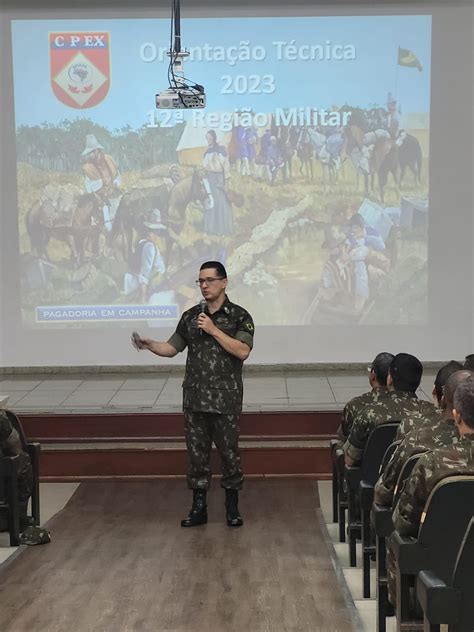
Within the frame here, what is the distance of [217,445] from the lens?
4.75m

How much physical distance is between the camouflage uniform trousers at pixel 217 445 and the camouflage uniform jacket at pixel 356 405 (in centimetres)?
59

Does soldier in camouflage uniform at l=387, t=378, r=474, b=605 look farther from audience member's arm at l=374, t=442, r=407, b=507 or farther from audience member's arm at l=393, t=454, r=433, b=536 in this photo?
audience member's arm at l=374, t=442, r=407, b=507

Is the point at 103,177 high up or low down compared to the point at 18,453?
up

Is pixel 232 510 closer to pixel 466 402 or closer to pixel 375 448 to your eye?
pixel 375 448

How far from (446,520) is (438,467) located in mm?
142

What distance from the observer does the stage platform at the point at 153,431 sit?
19.4 ft

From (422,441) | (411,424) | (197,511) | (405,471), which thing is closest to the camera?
(405,471)

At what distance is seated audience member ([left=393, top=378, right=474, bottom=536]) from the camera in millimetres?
2500

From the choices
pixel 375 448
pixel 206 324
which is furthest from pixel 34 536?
pixel 375 448

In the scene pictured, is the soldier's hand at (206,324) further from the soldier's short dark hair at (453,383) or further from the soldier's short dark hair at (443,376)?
the soldier's short dark hair at (453,383)

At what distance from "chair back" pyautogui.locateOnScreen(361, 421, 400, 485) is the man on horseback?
15.3 ft

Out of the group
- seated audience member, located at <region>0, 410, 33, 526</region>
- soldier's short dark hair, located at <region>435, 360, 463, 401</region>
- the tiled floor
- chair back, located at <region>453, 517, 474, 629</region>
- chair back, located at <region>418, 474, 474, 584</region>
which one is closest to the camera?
chair back, located at <region>453, 517, 474, 629</region>

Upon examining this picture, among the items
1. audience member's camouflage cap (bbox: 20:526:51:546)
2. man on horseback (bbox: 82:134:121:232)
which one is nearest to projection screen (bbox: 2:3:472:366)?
man on horseback (bbox: 82:134:121:232)

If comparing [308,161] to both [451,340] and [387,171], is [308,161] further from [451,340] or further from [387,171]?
[451,340]
